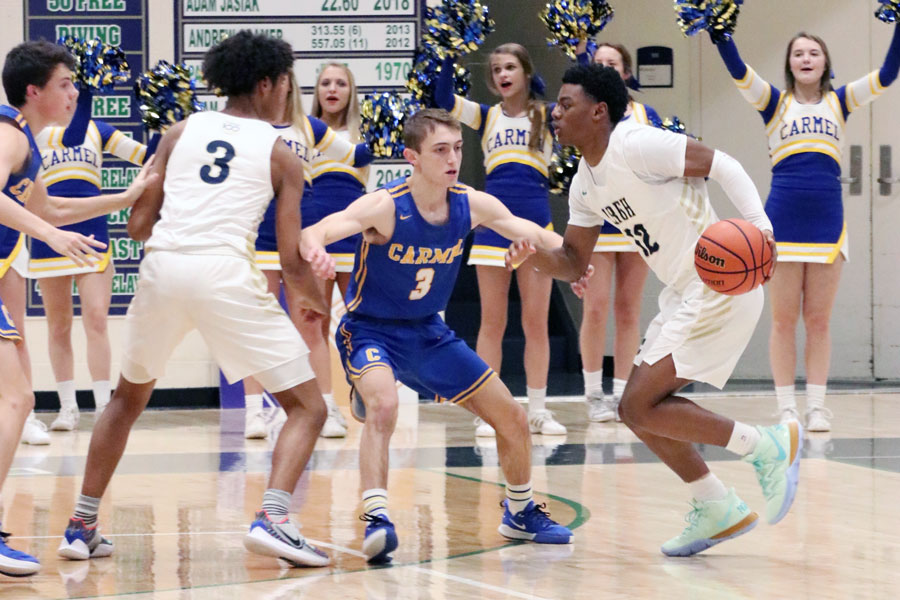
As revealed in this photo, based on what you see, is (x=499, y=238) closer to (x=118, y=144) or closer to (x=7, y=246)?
(x=118, y=144)

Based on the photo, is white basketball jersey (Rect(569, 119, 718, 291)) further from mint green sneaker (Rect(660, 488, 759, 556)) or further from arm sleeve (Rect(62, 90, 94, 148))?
→ arm sleeve (Rect(62, 90, 94, 148))

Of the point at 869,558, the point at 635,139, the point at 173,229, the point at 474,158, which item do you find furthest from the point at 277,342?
the point at 474,158

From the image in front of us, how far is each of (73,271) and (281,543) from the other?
13.7 feet

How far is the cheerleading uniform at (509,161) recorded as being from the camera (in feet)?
24.4

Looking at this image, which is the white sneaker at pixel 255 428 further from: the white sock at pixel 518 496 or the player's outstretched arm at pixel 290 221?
the player's outstretched arm at pixel 290 221

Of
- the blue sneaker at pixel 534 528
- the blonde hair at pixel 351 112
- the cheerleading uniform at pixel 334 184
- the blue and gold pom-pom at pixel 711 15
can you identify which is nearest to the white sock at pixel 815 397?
the blue and gold pom-pom at pixel 711 15

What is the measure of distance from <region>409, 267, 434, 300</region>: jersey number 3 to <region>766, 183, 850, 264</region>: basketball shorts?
326 cm

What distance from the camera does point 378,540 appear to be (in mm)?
4199

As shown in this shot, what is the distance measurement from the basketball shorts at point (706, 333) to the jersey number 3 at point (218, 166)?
165 cm

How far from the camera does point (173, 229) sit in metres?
4.29

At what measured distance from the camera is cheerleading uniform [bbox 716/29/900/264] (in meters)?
7.41

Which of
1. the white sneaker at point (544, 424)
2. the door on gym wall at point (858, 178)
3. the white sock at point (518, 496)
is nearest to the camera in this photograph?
the white sock at point (518, 496)

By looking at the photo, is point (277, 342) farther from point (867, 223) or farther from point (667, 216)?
point (867, 223)

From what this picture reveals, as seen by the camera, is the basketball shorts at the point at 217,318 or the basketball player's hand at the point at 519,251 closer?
the basketball shorts at the point at 217,318
